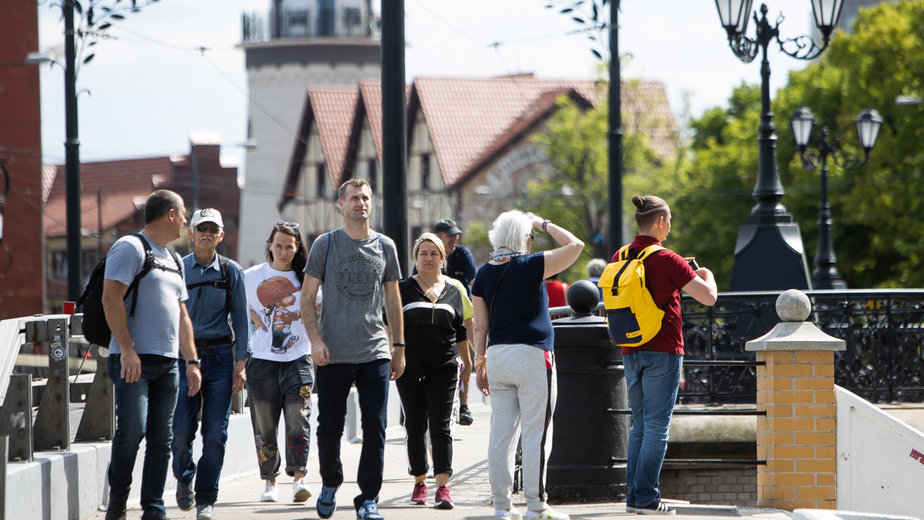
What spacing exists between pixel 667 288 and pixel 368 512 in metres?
2.06

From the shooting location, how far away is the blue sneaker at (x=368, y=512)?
734 centimetres

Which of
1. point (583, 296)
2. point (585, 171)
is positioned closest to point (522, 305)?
point (583, 296)

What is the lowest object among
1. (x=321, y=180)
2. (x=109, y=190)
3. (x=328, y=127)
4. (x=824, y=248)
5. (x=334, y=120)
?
(x=824, y=248)

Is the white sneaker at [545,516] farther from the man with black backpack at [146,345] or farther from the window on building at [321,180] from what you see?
the window on building at [321,180]

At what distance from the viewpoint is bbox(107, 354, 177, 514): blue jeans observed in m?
7.02

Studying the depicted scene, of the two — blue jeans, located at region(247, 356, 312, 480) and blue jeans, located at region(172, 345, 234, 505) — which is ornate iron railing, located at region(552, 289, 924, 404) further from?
blue jeans, located at region(172, 345, 234, 505)

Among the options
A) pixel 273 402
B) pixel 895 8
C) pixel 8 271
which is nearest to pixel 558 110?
pixel 895 8

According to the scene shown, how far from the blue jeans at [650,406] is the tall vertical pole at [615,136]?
8.68 m

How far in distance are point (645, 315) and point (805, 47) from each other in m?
8.04

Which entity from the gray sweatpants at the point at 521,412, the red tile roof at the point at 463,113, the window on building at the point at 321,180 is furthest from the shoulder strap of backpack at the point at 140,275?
the window on building at the point at 321,180

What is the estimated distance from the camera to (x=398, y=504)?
8508mm

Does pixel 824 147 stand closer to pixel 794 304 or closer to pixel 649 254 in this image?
pixel 794 304

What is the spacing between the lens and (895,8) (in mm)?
41906

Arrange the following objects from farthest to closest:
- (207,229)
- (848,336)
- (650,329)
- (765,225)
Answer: (765,225) < (848,336) < (207,229) < (650,329)
